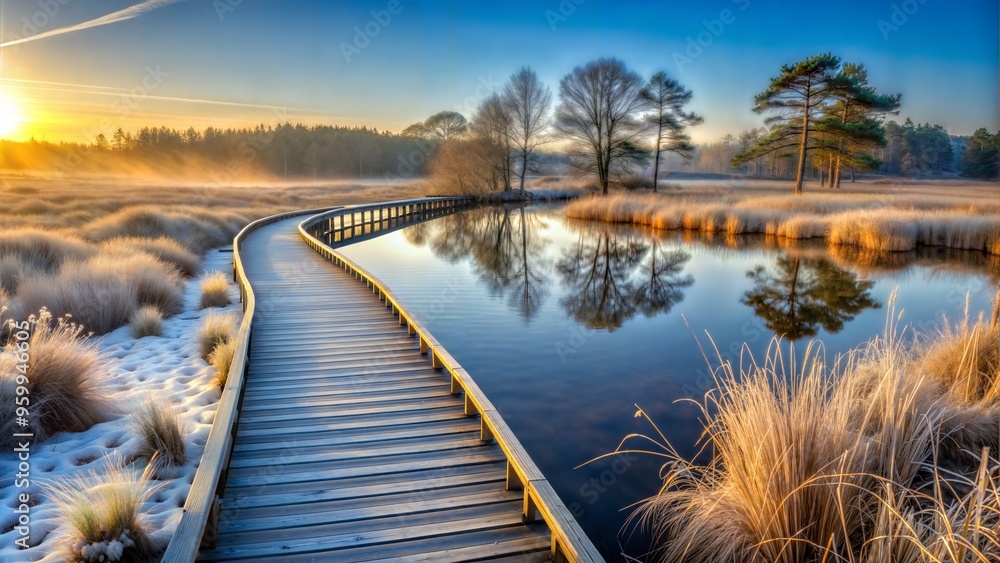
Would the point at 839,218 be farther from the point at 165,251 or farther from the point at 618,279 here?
the point at 165,251

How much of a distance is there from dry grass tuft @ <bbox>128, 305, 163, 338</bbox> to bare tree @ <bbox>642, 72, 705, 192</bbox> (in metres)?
33.2

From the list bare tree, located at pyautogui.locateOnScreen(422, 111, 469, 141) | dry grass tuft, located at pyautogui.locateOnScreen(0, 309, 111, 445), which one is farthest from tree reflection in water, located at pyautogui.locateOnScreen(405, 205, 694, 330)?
bare tree, located at pyautogui.locateOnScreen(422, 111, 469, 141)

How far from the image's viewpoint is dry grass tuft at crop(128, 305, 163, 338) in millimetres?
7512

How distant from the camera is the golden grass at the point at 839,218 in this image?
16.6m

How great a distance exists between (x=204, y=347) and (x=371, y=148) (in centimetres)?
8415

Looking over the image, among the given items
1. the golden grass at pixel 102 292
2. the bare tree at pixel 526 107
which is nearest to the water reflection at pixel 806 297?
the golden grass at pixel 102 292

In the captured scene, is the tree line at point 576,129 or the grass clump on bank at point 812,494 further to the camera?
the tree line at point 576,129

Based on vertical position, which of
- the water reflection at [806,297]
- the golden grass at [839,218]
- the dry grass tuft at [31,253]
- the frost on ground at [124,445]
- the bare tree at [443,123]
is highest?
the bare tree at [443,123]

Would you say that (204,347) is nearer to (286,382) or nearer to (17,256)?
(286,382)

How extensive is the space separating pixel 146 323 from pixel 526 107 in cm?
3529

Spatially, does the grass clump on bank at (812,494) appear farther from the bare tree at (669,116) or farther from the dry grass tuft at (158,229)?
the bare tree at (669,116)

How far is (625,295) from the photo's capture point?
12.2m

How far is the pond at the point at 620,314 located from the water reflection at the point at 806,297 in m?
0.04

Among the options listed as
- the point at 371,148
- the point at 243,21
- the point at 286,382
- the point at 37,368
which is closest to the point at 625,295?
the point at 286,382
